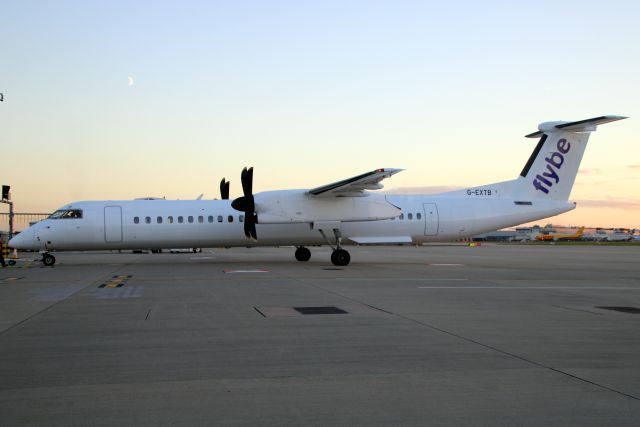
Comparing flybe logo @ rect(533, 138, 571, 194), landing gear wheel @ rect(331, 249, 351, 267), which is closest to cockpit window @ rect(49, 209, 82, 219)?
landing gear wheel @ rect(331, 249, 351, 267)

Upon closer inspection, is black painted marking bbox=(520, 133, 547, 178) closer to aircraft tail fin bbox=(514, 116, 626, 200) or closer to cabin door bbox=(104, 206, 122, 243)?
aircraft tail fin bbox=(514, 116, 626, 200)

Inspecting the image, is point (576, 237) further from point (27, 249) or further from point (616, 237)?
point (27, 249)

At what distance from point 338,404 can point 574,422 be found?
1.93 meters

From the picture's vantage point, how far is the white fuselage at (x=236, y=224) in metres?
25.5

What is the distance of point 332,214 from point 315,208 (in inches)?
33.2

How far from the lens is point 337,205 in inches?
1021

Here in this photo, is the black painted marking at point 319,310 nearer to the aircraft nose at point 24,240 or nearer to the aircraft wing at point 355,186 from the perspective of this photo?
the aircraft wing at point 355,186

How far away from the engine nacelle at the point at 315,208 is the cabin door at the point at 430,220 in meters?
2.03

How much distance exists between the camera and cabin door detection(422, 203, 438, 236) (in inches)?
1081

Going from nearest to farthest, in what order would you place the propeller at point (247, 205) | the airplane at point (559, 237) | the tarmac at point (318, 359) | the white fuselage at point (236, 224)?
1. the tarmac at point (318, 359)
2. the propeller at point (247, 205)
3. the white fuselage at point (236, 224)
4. the airplane at point (559, 237)

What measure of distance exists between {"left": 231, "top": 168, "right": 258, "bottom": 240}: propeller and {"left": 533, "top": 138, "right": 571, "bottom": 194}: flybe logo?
13.8 m

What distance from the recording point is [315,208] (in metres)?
25.6

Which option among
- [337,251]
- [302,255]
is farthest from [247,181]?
[302,255]

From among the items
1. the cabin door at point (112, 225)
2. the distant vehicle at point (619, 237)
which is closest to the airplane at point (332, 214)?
the cabin door at point (112, 225)
